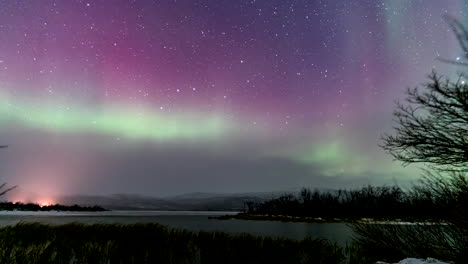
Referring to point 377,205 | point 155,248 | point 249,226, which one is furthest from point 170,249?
point 377,205

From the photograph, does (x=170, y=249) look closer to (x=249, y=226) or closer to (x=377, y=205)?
(x=249, y=226)

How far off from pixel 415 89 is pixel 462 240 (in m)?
5.26

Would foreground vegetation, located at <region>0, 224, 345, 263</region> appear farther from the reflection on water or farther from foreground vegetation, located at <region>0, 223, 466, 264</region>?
the reflection on water

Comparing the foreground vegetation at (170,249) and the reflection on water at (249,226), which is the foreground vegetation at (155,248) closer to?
the foreground vegetation at (170,249)

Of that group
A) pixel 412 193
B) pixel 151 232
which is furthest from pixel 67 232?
pixel 412 193

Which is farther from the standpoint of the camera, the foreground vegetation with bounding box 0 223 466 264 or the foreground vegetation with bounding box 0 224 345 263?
the foreground vegetation with bounding box 0 224 345 263

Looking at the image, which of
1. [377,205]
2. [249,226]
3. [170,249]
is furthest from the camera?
[377,205]

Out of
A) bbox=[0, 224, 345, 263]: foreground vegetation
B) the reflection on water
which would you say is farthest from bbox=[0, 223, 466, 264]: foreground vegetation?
the reflection on water

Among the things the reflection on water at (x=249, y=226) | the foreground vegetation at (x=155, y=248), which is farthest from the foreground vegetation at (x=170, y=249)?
the reflection on water at (x=249, y=226)

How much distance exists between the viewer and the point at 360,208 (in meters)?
138

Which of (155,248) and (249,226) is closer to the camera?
(155,248)

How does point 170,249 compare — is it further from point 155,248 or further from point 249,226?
point 249,226

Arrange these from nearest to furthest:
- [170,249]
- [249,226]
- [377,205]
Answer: [170,249]
[249,226]
[377,205]

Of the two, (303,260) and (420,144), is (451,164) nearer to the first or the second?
(420,144)
